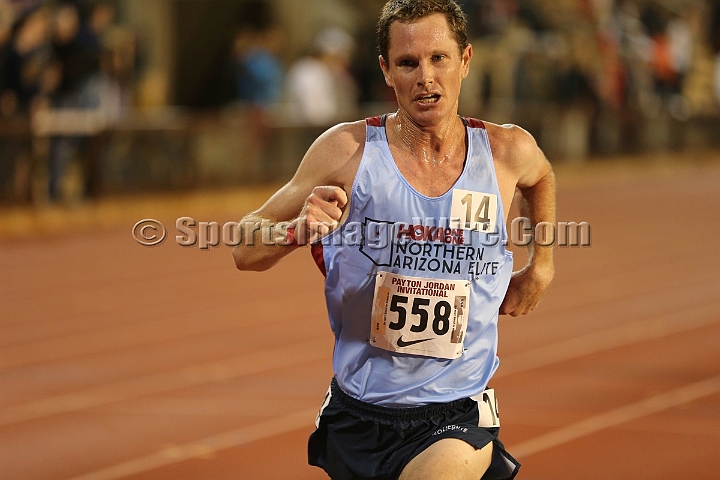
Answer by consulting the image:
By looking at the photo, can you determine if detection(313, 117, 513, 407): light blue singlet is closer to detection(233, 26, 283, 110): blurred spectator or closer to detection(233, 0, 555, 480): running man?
detection(233, 0, 555, 480): running man

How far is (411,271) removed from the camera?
2887 mm

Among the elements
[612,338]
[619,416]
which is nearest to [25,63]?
[612,338]

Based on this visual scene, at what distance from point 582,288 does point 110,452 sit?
4.87 meters

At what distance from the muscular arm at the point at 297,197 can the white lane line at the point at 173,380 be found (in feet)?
9.63

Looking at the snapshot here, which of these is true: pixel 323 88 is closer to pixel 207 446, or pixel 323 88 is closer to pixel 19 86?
pixel 19 86

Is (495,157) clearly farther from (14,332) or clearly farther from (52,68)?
(52,68)

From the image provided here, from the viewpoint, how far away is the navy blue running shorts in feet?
9.51

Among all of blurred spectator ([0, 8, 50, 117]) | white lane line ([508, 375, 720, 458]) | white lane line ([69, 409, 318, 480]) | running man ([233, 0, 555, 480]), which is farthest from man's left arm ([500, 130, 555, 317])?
blurred spectator ([0, 8, 50, 117])

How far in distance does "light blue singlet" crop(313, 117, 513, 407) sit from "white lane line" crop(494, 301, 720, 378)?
10.6 feet

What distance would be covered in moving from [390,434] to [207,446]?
2234mm

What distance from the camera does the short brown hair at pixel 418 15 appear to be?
2822 mm

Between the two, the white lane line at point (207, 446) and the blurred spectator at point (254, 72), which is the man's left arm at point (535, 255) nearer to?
the white lane line at point (207, 446)

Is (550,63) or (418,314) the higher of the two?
(550,63)

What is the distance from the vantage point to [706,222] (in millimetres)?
13227
